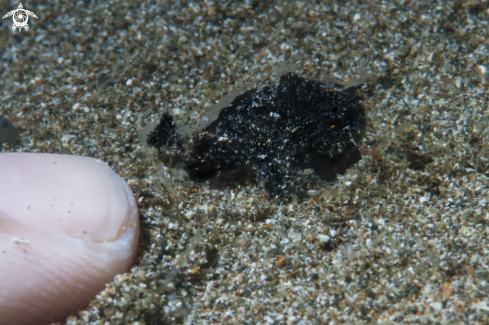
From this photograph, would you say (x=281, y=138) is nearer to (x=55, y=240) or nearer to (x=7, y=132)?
(x=55, y=240)

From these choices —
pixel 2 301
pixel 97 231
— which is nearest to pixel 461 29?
pixel 97 231

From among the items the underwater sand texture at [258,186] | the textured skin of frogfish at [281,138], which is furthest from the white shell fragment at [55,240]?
the textured skin of frogfish at [281,138]

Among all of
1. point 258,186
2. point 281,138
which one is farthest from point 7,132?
point 281,138

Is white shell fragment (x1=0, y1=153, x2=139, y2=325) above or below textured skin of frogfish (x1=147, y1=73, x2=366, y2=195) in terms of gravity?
below

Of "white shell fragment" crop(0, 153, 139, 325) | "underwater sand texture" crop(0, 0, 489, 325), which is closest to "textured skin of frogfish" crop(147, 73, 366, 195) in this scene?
"underwater sand texture" crop(0, 0, 489, 325)

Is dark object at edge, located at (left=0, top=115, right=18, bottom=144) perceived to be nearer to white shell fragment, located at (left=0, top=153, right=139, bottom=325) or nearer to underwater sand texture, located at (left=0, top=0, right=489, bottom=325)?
underwater sand texture, located at (left=0, top=0, right=489, bottom=325)

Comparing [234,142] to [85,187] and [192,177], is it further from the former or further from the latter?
[85,187]
